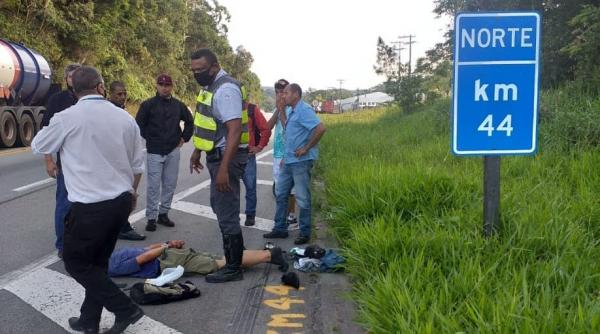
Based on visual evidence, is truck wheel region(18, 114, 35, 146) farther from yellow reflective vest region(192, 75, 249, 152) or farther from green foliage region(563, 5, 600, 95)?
green foliage region(563, 5, 600, 95)

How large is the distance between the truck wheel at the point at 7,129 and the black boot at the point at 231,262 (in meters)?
12.1

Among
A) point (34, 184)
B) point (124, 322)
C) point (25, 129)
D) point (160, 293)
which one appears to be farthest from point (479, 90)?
point (25, 129)

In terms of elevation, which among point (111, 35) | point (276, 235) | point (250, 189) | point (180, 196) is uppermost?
point (111, 35)

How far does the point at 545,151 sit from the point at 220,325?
550 cm

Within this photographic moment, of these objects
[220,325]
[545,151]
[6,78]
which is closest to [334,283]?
[220,325]

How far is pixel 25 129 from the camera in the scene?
15.3 metres

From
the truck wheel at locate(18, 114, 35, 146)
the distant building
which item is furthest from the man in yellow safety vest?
the distant building

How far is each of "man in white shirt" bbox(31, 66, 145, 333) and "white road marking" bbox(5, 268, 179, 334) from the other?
0.76 feet

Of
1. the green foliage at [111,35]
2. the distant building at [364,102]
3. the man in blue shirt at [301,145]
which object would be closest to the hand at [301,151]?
the man in blue shirt at [301,145]

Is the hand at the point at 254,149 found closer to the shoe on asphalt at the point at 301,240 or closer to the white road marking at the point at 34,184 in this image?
the shoe on asphalt at the point at 301,240

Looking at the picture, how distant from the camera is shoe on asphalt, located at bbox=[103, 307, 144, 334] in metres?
3.37

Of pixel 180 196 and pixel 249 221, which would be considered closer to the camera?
pixel 249 221

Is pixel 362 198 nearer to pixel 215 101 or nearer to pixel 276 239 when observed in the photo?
pixel 276 239

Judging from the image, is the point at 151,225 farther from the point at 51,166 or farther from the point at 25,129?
the point at 25,129
